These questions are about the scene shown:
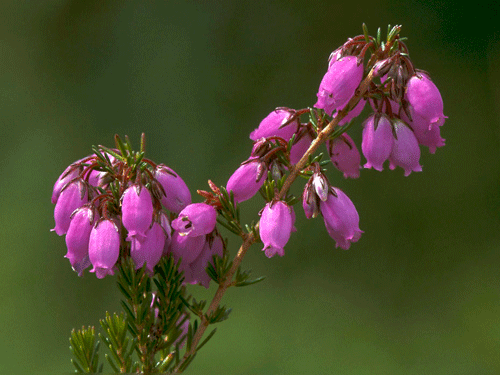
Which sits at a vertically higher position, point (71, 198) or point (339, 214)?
point (71, 198)

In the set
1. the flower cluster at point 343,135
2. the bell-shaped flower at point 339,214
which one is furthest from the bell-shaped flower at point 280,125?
the bell-shaped flower at point 339,214

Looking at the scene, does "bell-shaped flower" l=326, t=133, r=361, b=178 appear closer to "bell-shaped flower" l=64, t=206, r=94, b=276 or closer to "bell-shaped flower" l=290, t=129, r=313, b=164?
"bell-shaped flower" l=290, t=129, r=313, b=164

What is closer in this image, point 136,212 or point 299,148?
point 136,212

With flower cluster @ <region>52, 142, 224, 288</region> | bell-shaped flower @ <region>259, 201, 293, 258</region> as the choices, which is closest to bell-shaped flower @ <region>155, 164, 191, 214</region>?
flower cluster @ <region>52, 142, 224, 288</region>

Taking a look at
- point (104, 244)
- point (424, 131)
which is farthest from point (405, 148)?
point (104, 244)

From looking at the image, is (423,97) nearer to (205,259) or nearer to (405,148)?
(405,148)

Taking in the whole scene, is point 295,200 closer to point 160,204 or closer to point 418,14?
point 160,204
